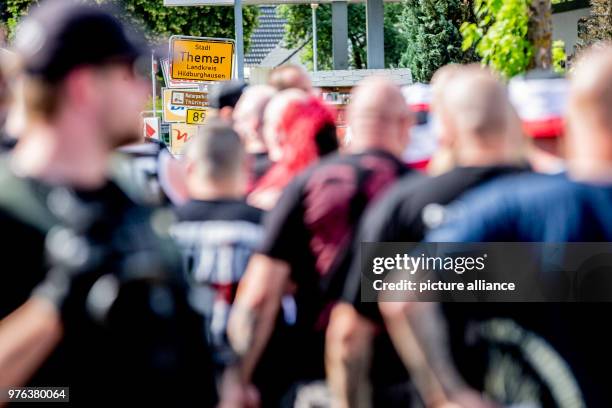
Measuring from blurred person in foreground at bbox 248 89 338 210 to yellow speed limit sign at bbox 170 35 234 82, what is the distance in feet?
29.7

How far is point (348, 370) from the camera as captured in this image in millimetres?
3848

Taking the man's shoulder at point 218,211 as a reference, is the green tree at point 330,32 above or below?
above

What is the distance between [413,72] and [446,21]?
322cm

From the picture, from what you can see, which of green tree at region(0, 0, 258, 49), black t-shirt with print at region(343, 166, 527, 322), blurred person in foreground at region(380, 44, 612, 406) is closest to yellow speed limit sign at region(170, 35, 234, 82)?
black t-shirt with print at region(343, 166, 527, 322)

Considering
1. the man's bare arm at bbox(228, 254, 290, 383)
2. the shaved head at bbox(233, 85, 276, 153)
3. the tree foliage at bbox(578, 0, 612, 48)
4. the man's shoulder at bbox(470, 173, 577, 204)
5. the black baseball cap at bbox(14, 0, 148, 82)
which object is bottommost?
the man's bare arm at bbox(228, 254, 290, 383)

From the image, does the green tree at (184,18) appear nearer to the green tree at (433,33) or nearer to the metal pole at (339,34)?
the green tree at (433,33)

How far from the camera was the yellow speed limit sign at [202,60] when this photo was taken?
13.7 m

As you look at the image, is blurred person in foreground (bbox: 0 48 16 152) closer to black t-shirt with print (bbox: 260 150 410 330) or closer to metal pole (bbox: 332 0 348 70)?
black t-shirt with print (bbox: 260 150 410 330)

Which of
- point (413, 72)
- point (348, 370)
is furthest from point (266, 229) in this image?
point (413, 72)

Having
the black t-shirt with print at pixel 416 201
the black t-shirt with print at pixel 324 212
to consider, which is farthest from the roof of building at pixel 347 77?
the black t-shirt with print at pixel 416 201

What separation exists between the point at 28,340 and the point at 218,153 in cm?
183

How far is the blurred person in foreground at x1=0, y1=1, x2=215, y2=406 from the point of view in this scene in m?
2.35

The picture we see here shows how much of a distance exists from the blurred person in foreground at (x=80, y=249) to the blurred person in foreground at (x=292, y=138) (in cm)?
209

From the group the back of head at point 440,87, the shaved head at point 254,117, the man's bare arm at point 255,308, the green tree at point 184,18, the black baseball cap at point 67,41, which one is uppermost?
the green tree at point 184,18
